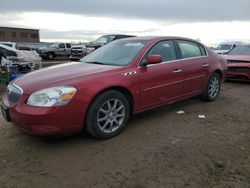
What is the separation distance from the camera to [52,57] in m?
28.0

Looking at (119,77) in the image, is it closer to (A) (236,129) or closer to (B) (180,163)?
(B) (180,163)

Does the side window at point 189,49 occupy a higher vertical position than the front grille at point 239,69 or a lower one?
higher

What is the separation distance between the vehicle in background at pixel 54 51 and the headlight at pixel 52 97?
24.8m

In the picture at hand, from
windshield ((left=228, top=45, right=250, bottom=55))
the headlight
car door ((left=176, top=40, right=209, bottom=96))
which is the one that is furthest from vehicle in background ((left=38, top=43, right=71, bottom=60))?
the headlight

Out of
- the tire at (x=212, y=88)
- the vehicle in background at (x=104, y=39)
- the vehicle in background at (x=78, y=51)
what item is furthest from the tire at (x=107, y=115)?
the vehicle in background at (x=78, y=51)

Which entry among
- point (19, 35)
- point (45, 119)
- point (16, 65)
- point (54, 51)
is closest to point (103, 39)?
point (54, 51)

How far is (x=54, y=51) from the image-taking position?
2802 cm

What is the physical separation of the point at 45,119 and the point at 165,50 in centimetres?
273

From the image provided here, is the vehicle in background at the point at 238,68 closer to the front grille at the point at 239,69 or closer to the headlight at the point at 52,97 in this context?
the front grille at the point at 239,69

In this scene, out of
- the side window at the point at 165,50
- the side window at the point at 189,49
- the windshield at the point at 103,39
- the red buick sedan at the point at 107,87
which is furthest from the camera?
the windshield at the point at 103,39

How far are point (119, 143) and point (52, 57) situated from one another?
2524cm

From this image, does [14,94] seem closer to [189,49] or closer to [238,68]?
[189,49]

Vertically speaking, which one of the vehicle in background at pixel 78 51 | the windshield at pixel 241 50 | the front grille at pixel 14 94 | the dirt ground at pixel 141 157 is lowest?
the vehicle in background at pixel 78 51

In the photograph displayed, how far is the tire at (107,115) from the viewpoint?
13.3 ft
